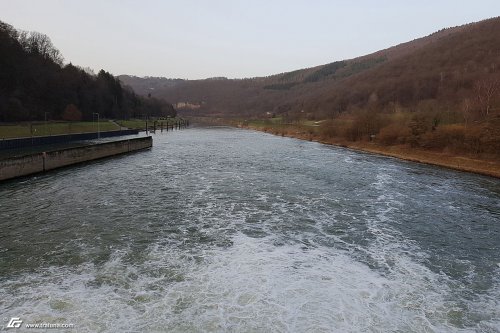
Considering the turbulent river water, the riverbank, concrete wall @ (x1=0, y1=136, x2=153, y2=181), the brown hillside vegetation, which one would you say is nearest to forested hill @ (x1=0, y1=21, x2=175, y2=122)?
concrete wall @ (x1=0, y1=136, x2=153, y2=181)

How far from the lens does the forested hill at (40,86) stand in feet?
263

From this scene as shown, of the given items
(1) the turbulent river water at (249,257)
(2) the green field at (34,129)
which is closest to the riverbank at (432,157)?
(1) the turbulent river water at (249,257)

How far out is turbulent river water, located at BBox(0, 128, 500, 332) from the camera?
462 inches

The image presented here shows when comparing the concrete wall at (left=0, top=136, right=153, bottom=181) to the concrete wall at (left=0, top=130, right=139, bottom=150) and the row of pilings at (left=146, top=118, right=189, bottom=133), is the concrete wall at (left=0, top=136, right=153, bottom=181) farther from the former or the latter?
the row of pilings at (left=146, top=118, right=189, bottom=133)

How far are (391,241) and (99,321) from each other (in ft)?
47.8

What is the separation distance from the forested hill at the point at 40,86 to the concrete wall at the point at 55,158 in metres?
33.0

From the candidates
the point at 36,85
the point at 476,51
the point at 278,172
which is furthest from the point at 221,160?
the point at 476,51

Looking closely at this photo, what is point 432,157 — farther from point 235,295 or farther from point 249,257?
point 235,295

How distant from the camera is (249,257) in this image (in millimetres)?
16656

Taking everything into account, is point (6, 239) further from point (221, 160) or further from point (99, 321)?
point (221, 160)

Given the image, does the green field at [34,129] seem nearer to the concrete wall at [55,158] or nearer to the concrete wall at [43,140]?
the concrete wall at [43,140]

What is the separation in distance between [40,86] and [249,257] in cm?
9647

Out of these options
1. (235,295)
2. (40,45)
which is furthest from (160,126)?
(235,295)

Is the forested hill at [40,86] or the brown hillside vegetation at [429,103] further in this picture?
the forested hill at [40,86]
